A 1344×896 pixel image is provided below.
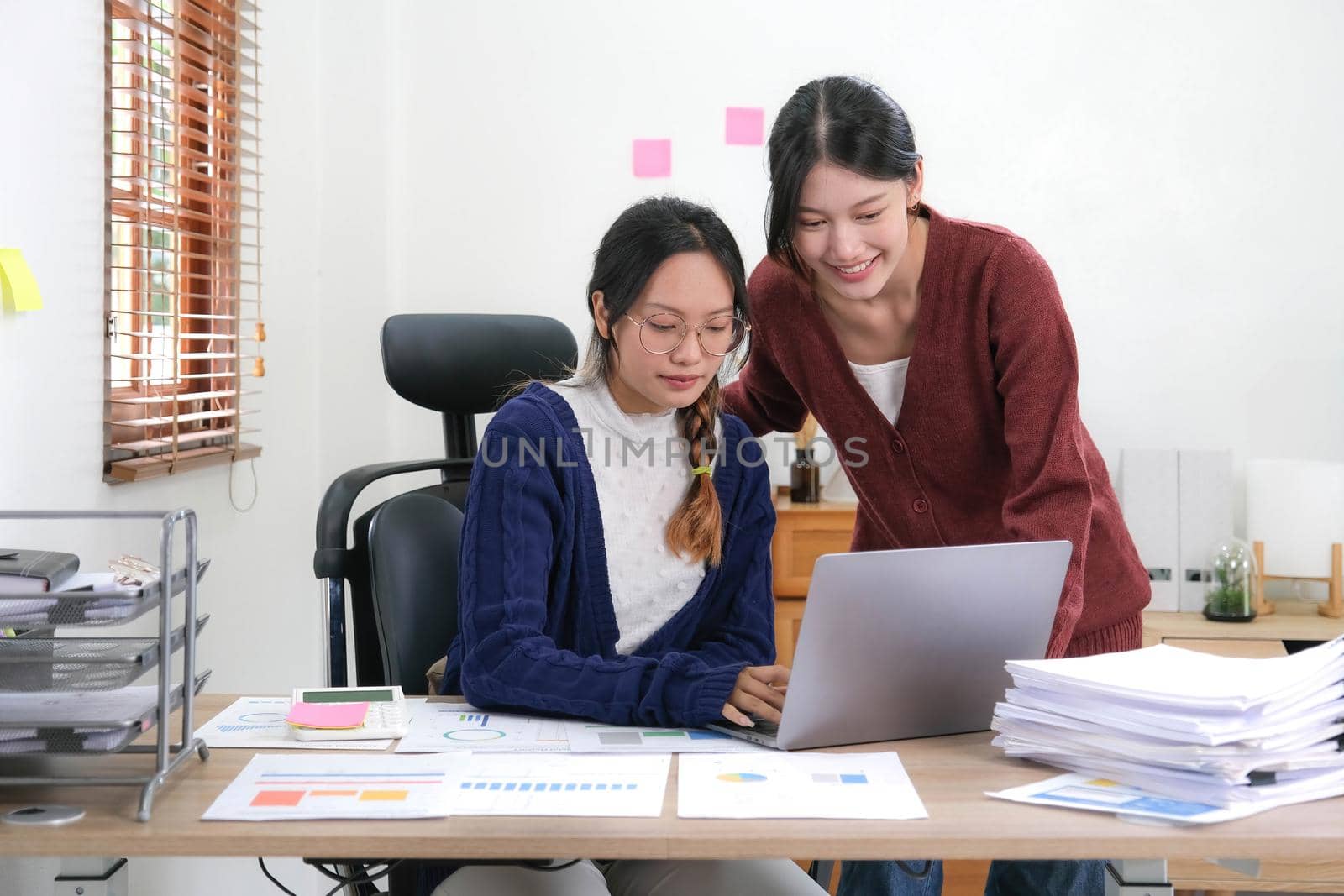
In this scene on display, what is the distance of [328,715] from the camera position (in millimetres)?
1205

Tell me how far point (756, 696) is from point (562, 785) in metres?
0.26

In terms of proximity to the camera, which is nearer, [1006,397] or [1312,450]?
[1006,397]

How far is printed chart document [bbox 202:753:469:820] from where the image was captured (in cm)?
98

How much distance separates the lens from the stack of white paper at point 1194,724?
1.01m

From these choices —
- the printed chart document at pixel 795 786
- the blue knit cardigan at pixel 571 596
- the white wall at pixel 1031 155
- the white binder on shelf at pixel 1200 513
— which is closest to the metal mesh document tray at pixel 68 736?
the blue knit cardigan at pixel 571 596

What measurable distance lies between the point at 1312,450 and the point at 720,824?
259cm

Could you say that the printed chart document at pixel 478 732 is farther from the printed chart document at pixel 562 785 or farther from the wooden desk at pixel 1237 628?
the wooden desk at pixel 1237 628

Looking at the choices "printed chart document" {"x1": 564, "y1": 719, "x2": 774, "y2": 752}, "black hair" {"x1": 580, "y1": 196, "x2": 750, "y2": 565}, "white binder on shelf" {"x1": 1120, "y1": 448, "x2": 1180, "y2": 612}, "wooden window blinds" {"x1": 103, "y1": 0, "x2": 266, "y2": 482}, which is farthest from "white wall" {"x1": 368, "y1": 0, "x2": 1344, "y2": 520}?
"printed chart document" {"x1": 564, "y1": 719, "x2": 774, "y2": 752}

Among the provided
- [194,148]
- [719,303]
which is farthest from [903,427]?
[194,148]

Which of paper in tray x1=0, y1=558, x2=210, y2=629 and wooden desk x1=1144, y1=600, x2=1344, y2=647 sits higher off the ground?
paper in tray x1=0, y1=558, x2=210, y2=629

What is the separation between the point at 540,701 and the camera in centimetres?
126

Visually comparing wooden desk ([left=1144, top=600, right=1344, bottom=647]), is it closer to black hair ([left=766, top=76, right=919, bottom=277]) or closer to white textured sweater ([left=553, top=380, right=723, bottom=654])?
white textured sweater ([left=553, top=380, right=723, bottom=654])

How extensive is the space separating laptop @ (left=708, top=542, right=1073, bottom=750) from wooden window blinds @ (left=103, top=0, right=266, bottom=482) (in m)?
1.29

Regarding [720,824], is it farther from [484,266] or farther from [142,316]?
[484,266]
